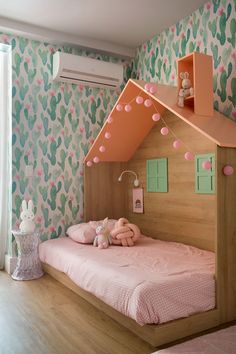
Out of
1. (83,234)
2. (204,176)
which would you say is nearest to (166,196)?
(204,176)

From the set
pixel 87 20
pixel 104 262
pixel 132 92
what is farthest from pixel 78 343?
pixel 87 20

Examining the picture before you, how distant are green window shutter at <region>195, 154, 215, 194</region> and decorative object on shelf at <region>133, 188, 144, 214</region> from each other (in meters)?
0.91

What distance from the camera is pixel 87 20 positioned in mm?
3387

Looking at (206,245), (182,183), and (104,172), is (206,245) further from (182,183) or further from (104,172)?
(104,172)

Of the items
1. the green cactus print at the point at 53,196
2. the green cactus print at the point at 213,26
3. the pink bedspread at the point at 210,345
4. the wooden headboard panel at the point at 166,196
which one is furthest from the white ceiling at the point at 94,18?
the pink bedspread at the point at 210,345

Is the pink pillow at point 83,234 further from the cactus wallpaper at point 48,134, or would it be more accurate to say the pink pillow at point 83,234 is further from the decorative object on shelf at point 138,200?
the decorative object on shelf at point 138,200

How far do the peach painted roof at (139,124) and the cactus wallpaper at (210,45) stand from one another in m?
0.29

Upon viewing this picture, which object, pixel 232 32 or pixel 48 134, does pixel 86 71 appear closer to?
pixel 48 134

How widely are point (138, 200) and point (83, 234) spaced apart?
0.91 meters

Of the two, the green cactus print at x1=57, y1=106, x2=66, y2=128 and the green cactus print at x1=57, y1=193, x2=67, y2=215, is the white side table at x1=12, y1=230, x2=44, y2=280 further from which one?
the green cactus print at x1=57, y1=106, x2=66, y2=128

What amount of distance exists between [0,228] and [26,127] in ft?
3.79

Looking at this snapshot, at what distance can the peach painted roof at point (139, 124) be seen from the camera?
2.40 meters

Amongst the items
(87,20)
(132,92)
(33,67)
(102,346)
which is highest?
(87,20)

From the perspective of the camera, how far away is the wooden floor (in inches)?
77.5
